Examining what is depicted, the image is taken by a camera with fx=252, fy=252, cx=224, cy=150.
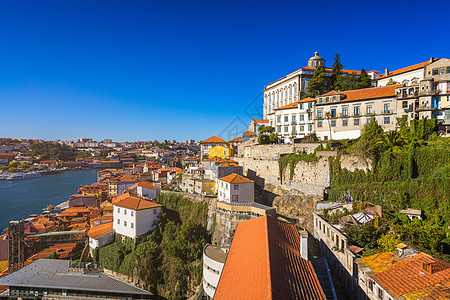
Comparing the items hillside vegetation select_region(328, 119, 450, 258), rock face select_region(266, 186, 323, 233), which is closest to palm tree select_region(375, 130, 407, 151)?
hillside vegetation select_region(328, 119, 450, 258)

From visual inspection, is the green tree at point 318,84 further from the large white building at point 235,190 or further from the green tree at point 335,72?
the large white building at point 235,190

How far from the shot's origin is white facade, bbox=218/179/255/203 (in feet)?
64.0

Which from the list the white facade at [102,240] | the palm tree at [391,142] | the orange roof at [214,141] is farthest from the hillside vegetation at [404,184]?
the orange roof at [214,141]

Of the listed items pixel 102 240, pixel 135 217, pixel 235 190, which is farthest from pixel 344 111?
pixel 102 240

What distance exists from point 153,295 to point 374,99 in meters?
22.8

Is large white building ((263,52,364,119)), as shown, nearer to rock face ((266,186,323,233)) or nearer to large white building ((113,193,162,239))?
rock face ((266,186,323,233))

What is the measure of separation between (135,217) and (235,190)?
8644 mm

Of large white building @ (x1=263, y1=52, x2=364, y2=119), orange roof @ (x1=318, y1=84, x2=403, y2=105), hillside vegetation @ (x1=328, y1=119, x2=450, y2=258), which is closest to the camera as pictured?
hillside vegetation @ (x1=328, y1=119, x2=450, y2=258)

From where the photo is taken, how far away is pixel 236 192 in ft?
64.3

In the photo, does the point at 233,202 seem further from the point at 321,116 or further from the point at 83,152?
the point at 83,152

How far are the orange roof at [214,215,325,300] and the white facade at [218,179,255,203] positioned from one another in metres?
6.96

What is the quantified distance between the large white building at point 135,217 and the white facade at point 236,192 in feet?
21.3

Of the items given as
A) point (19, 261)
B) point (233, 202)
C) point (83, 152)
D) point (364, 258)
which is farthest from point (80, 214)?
point (83, 152)

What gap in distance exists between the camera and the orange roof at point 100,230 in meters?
22.4
